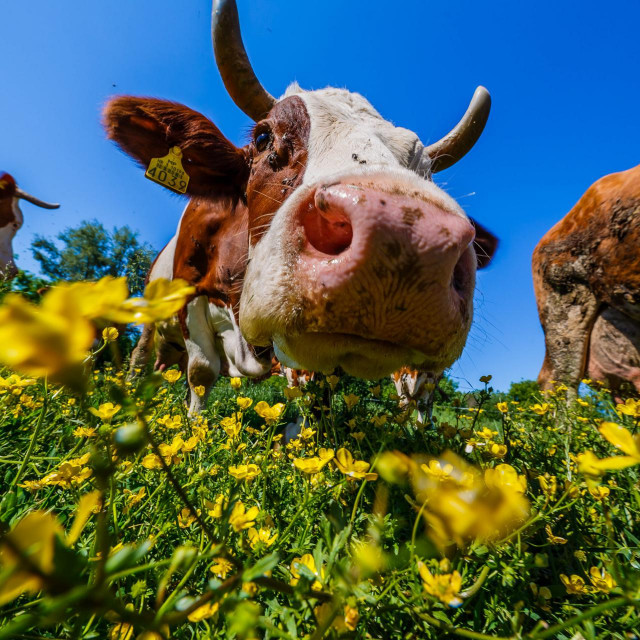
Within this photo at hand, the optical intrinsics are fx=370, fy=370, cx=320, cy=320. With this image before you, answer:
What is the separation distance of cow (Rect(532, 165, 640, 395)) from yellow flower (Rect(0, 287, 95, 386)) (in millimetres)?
4018

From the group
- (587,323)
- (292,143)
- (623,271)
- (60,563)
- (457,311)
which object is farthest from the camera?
(587,323)

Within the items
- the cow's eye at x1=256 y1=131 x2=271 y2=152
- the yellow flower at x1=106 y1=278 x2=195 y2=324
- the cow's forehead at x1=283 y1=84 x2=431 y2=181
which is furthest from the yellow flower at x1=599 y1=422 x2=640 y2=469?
the cow's eye at x1=256 y1=131 x2=271 y2=152

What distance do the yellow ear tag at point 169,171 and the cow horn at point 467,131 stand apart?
2.17 m

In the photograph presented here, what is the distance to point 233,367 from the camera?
11.9ft

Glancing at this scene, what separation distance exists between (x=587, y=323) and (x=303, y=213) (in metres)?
4.04

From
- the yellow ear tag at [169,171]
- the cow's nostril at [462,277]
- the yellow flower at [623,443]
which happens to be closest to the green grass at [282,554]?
the yellow flower at [623,443]

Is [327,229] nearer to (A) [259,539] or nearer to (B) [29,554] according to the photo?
(A) [259,539]

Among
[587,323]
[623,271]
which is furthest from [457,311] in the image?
[587,323]

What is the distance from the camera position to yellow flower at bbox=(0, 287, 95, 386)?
0.80ft

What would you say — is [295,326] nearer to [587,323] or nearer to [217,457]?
[217,457]

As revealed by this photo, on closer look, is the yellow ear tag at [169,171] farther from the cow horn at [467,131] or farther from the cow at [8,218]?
the cow at [8,218]

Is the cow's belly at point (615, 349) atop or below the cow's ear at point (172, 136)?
atop

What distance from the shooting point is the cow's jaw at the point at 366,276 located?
103cm

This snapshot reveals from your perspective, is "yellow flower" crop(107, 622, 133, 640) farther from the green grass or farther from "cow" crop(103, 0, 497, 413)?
"cow" crop(103, 0, 497, 413)
